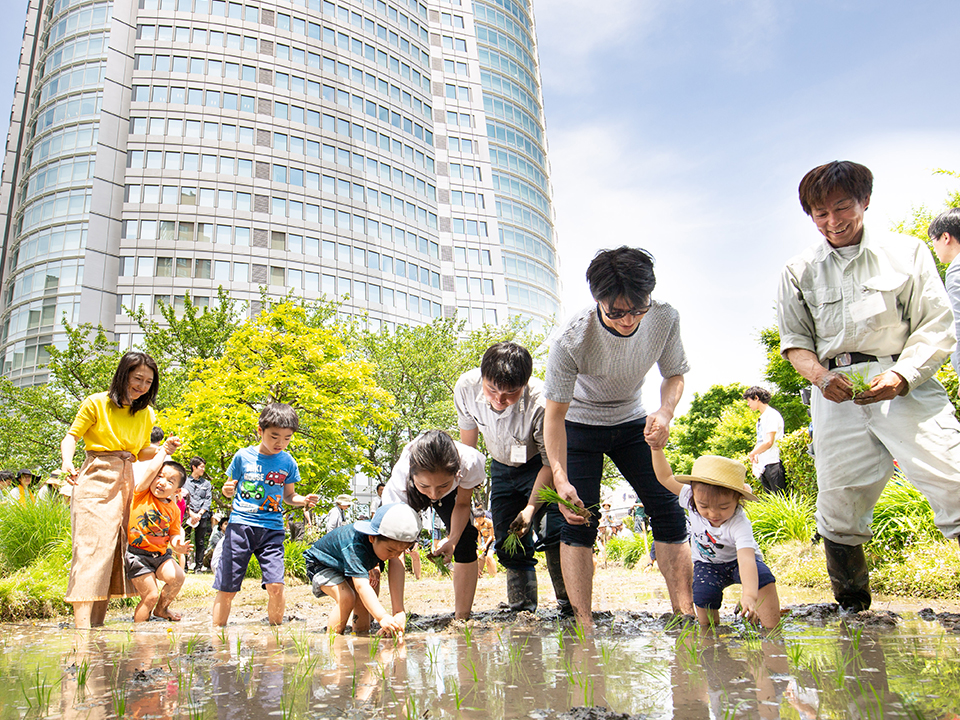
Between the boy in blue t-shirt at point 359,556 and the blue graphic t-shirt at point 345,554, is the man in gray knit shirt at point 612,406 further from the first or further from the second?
the blue graphic t-shirt at point 345,554

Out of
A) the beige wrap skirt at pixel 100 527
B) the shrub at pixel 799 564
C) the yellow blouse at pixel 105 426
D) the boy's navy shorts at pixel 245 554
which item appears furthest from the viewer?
the shrub at pixel 799 564

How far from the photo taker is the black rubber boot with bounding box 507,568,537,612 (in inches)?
185

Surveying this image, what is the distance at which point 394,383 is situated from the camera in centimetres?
3116

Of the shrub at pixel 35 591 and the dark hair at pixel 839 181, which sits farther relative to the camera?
the shrub at pixel 35 591

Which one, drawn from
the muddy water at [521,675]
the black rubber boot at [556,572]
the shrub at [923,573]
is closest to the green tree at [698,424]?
the shrub at [923,573]

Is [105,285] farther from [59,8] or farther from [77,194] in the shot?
[59,8]

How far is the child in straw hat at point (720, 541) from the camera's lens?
346 cm

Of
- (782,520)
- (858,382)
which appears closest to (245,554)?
(858,382)

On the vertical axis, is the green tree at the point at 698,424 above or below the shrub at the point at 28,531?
above

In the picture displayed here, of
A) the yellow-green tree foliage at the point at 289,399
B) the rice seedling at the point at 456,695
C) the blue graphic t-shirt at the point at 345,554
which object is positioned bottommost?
the rice seedling at the point at 456,695

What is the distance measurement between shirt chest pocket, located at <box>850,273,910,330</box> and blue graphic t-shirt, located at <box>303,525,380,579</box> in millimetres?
3041

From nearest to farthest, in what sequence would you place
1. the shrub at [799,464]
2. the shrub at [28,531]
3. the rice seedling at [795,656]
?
the rice seedling at [795,656]
the shrub at [28,531]
the shrub at [799,464]

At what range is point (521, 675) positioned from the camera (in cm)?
246

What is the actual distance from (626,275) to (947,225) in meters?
1.80
